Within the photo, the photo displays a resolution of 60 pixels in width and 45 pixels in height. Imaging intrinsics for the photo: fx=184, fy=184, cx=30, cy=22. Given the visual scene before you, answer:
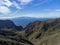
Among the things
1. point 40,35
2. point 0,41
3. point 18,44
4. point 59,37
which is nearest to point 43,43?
point 59,37

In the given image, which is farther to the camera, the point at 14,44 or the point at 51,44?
the point at 51,44

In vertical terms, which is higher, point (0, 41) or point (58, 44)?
point (0, 41)

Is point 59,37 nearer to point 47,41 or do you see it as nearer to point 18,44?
point 47,41

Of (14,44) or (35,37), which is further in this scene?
(35,37)

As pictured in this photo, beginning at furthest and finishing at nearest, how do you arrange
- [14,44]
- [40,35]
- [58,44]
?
[40,35], [58,44], [14,44]

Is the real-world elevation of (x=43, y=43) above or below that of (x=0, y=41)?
below

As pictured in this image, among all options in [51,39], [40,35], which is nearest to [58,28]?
[40,35]

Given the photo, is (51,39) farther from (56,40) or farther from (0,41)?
(0,41)

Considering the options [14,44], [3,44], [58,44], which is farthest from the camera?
[58,44]

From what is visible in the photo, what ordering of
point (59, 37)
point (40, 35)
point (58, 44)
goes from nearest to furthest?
1. point (58, 44)
2. point (59, 37)
3. point (40, 35)
